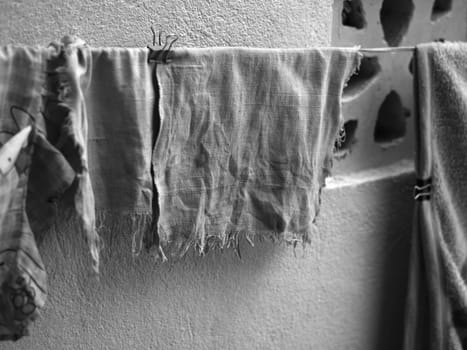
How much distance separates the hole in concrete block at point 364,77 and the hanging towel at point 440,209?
0.49 ft

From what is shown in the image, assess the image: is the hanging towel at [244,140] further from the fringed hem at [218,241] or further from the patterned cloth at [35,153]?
the patterned cloth at [35,153]

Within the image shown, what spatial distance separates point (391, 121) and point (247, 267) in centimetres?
59

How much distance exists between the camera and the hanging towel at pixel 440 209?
118cm

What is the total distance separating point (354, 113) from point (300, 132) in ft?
1.28

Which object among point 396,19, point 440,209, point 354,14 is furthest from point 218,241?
point 396,19

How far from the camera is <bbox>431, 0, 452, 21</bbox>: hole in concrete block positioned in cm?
142

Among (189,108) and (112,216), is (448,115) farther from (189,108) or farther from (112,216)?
(112,216)

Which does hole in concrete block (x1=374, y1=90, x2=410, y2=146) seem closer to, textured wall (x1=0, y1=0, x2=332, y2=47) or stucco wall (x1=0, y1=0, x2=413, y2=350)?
stucco wall (x1=0, y1=0, x2=413, y2=350)

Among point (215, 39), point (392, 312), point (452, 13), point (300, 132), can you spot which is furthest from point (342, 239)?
point (452, 13)

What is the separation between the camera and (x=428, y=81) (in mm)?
1161

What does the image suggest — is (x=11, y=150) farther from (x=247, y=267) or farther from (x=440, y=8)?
(x=440, y=8)

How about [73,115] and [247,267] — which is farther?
[247,267]

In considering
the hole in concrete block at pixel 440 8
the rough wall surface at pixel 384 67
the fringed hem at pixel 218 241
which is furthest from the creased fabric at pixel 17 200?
the hole in concrete block at pixel 440 8

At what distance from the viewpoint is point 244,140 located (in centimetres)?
93
